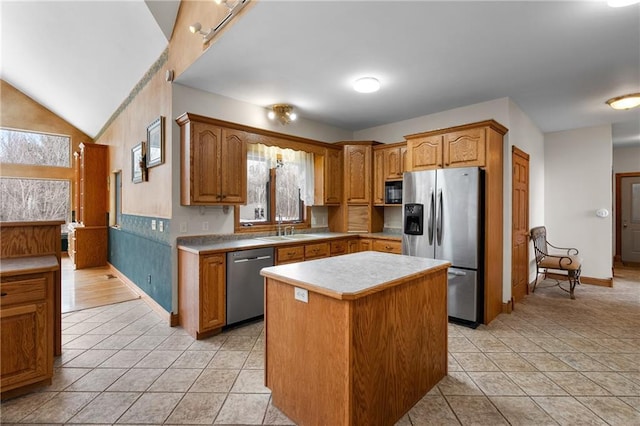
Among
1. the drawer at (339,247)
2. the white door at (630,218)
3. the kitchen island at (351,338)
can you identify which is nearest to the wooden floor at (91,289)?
the drawer at (339,247)

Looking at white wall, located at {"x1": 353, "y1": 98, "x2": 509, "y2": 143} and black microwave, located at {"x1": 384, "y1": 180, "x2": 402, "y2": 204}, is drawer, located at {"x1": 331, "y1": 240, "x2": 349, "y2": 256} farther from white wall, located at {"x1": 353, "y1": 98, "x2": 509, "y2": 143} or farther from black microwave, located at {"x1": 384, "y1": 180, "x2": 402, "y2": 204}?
white wall, located at {"x1": 353, "y1": 98, "x2": 509, "y2": 143}

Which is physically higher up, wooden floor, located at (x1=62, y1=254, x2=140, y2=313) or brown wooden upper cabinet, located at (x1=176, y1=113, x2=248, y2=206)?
brown wooden upper cabinet, located at (x1=176, y1=113, x2=248, y2=206)

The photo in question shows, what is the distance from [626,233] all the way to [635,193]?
0.90 metres

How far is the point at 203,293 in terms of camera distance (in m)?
3.02

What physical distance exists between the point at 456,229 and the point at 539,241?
8.93 feet

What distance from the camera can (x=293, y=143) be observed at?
4391mm

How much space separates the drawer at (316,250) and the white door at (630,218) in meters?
7.17

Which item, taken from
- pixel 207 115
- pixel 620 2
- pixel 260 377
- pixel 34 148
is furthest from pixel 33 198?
pixel 620 2

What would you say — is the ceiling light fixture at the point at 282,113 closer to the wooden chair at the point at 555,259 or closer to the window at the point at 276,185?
the window at the point at 276,185

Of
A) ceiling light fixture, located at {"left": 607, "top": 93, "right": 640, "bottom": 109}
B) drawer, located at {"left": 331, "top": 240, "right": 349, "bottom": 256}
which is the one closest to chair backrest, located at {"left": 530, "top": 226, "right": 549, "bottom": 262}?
ceiling light fixture, located at {"left": 607, "top": 93, "right": 640, "bottom": 109}

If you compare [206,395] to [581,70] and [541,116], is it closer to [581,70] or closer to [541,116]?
[581,70]

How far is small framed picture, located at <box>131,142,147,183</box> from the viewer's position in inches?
161

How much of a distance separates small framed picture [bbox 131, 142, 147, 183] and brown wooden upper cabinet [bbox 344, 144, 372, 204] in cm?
290

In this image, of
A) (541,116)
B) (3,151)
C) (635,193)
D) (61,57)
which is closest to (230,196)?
(61,57)
